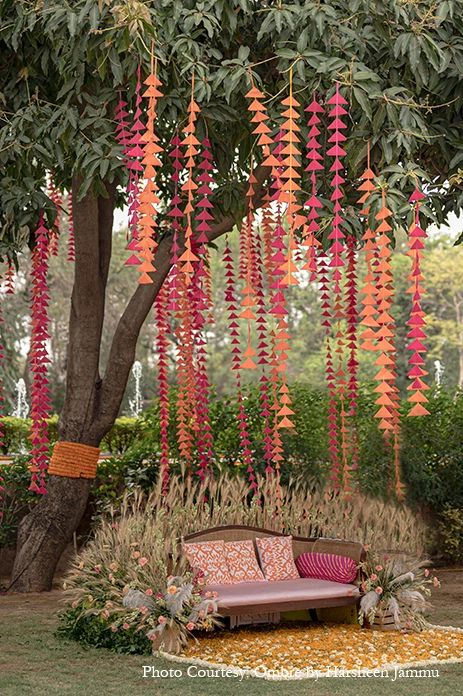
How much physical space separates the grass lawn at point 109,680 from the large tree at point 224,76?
7.26 feet

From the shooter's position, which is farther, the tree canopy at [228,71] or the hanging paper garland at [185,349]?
the hanging paper garland at [185,349]

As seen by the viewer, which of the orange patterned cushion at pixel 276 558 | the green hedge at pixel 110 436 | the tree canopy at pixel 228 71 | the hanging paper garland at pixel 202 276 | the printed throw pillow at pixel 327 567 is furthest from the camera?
the green hedge at pixel 110 436

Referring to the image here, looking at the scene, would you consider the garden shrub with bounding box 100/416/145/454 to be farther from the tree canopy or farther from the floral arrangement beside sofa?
the tree canopy

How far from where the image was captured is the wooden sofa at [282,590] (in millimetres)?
5957

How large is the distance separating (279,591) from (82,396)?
262 cm

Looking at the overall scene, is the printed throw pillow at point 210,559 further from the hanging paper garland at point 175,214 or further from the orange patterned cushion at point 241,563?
the hanging paper garland at point 175,214

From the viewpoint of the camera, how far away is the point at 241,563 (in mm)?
6570

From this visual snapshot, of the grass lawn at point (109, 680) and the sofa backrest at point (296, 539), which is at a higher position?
the sofa backrest at point (296, 539)

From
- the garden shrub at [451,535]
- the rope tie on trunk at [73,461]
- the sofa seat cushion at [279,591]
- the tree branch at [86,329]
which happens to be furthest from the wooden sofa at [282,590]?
the garden shrub at [451,535]

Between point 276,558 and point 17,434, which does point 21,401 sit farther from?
point 276,558

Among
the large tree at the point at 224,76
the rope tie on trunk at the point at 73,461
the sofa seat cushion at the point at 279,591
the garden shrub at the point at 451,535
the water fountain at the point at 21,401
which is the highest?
the water fountain at the point at 21,401

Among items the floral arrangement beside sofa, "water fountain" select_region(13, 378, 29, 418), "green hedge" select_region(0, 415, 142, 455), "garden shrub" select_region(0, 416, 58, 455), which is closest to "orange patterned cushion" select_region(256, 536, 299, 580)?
the floral arrangement beside sofa

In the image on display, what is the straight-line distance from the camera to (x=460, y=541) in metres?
9.94

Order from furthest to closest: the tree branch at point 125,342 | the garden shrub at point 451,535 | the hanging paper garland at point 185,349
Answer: the garden shrub at point 451,535, the tree branch at point 125,342, the hanging paper garland at point 185,349
